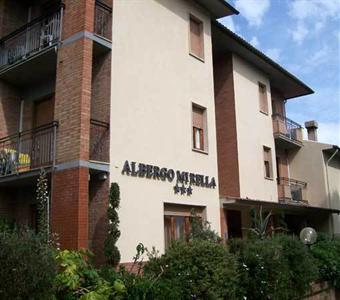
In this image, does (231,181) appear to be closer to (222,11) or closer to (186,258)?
(222,11)

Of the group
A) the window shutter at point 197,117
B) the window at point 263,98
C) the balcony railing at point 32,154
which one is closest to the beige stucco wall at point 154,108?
the window shutter at point 197,117

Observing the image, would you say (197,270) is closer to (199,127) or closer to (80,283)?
(80,283)

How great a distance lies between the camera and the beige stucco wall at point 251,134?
19891 mm

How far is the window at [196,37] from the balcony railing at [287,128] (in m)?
7.50

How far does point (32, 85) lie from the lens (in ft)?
50.4

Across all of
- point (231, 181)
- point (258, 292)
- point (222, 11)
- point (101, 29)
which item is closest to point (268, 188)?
point (231, 181)

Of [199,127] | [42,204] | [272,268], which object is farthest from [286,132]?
[42,204]

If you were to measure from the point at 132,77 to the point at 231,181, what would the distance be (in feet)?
25.3

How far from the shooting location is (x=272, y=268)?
38.8ft

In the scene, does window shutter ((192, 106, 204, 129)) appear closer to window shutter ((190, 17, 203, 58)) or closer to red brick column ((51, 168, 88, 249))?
window shutter ((190, 17, 203, 58))

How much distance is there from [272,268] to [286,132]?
13.6 metres

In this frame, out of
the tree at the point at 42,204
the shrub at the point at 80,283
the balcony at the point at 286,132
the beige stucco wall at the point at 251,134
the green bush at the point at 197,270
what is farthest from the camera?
the balcony at the point at 286,132

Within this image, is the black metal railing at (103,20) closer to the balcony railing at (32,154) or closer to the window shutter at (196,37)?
the balcony railing at (32,154)

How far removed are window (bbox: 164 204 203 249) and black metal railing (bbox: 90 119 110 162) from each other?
300 centimetres
